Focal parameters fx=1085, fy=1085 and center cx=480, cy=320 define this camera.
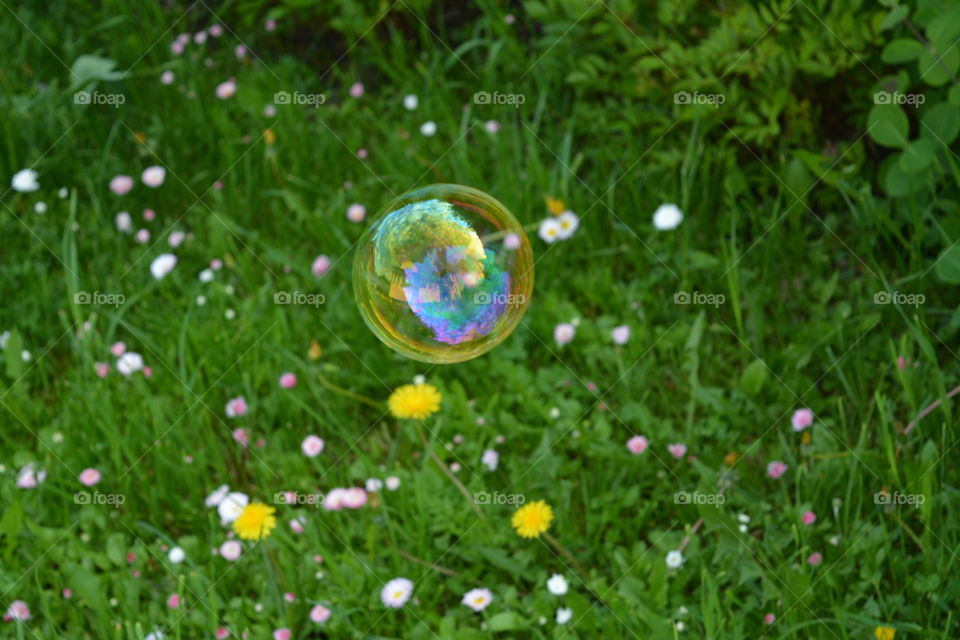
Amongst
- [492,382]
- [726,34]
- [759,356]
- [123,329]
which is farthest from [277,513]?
[726,34]

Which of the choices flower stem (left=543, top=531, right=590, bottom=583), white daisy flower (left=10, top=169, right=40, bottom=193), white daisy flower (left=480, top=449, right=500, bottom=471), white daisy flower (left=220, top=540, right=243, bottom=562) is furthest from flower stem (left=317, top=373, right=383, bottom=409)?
white daisy flower (left=10, top=169, right=40, bottom=193)

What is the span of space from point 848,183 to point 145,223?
83.9 inches

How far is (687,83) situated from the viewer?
2830 millimetres

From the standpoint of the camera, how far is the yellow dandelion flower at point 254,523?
2273mm

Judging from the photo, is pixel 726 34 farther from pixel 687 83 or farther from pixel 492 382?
pixel 492 382

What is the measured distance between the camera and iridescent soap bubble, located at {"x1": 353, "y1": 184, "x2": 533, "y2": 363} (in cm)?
220
